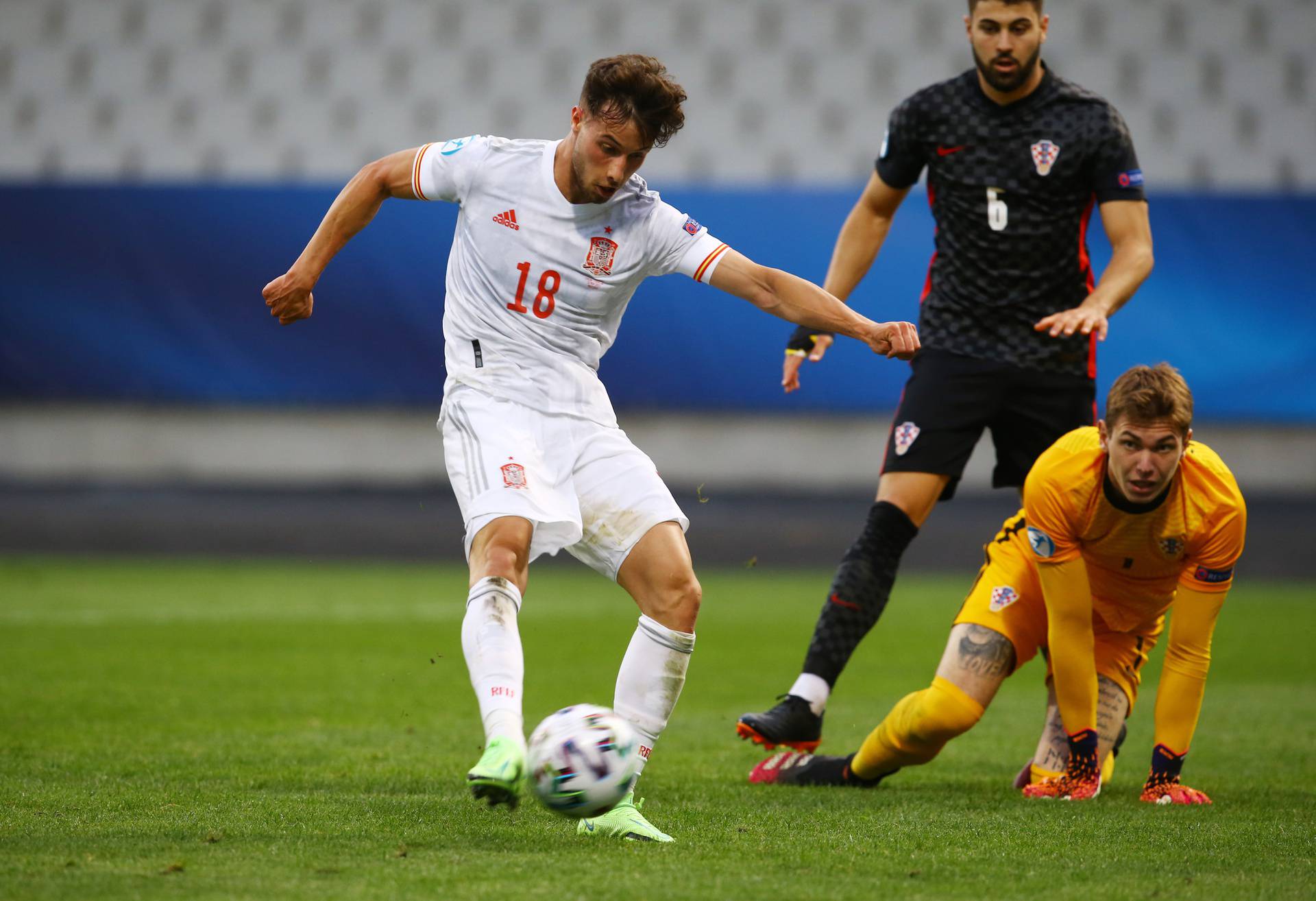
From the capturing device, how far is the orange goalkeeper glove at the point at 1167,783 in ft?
14.0

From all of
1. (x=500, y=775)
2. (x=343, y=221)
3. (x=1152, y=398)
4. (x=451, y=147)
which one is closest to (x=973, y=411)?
(x=1152, y=398)

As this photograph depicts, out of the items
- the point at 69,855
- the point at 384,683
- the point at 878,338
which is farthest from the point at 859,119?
the point at 69,855

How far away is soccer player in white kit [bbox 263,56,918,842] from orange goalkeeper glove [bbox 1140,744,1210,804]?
144 centimetres

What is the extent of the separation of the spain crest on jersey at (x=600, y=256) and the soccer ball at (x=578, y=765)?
1174 mm

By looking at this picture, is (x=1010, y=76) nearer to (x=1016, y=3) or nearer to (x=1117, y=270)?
(x=1016, y=3)

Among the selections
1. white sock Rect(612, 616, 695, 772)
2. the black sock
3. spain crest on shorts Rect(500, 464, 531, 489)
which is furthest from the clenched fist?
the black sock

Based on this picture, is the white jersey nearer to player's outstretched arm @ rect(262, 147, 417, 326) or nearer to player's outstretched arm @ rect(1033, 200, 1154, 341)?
player's outstretched arm @ rect(262, 147, 417, 326)

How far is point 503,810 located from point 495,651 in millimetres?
758

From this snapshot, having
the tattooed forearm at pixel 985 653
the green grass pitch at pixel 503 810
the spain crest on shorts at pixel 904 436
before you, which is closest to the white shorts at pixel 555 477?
the green grass pitch at pixel 503 810

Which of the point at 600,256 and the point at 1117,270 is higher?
the point at 1117,270

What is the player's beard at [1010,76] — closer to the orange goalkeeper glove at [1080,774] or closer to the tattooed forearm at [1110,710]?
the tattooed forearm at [1110,710]

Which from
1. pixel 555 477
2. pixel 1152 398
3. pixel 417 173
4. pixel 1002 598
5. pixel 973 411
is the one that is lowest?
pixel 1002 598

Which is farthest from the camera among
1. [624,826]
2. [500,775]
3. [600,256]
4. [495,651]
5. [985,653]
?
[985,653]

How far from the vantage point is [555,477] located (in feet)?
12.5
